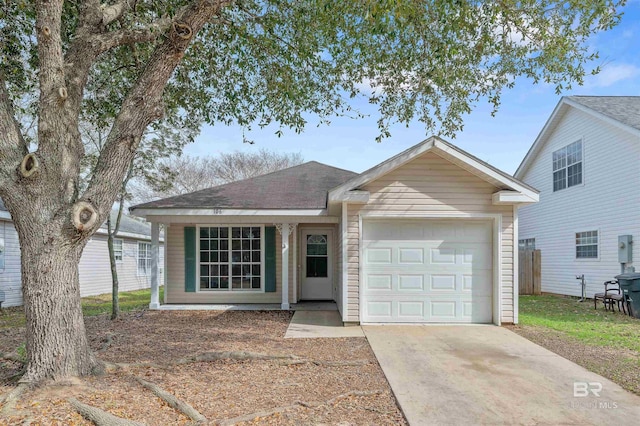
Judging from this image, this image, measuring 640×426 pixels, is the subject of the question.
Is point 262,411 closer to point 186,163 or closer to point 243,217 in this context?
point 243,217

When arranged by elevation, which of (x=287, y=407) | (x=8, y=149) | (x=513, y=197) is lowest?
(x=287, y=407)

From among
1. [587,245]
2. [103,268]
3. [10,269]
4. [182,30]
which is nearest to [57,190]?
[182,30]

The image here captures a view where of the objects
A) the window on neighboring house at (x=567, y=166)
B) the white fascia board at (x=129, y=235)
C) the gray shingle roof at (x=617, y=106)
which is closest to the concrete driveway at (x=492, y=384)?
the gray shingle roof at (x=617, y=106)

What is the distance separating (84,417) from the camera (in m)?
3.88

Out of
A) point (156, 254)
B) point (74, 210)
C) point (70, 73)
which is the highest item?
point (70, 73)

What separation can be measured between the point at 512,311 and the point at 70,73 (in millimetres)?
8519

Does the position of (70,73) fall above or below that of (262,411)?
above

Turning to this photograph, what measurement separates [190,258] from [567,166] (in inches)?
514

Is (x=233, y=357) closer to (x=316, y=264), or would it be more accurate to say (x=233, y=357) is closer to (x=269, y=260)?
(x=269, y=260)

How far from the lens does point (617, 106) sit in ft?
43.4

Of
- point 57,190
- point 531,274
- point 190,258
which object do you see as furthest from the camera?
point 531,274

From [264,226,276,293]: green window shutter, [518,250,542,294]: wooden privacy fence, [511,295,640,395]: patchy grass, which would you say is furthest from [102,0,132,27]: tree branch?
[518,250,542,294]: wooden privacy fence

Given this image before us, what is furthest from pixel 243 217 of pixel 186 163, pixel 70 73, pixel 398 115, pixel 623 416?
pixel 186 163

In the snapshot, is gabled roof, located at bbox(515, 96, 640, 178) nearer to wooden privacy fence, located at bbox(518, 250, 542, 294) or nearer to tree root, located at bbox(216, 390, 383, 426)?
wooden privacy fence, located at bbox(518, 250, 542, 294)
